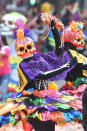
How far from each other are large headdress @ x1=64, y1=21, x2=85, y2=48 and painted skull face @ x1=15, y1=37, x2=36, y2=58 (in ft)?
2.04

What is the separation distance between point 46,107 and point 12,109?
437mm

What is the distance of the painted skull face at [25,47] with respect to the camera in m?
3.88

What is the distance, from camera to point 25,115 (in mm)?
3400

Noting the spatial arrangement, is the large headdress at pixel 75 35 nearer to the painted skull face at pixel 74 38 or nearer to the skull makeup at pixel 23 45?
the painted skull face at pixel 74 38

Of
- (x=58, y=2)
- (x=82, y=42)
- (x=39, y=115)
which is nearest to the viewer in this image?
(x=39, y=115)

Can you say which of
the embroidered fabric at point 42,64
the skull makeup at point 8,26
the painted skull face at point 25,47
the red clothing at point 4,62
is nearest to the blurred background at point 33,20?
the skull makeup at point 8,26

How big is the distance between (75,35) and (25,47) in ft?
2.89

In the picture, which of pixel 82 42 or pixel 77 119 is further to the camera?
pixel 82 42

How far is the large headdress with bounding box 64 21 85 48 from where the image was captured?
13.9ft

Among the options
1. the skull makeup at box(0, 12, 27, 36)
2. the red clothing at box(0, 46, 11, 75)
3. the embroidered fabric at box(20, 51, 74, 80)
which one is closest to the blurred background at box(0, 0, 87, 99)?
the skull makeup at box(0, 12, 27, 36)

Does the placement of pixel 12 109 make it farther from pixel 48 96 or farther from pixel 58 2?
pixel 58 2

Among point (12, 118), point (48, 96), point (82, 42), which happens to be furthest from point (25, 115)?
point (82, 42)

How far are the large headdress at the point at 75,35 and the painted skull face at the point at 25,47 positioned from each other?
62 cm

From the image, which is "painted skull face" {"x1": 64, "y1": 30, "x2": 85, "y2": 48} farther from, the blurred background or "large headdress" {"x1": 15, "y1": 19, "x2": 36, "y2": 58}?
"large headdress" {"x1": 15, "y1": 19, "x2": 36, "y2": 58}
